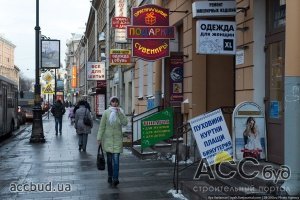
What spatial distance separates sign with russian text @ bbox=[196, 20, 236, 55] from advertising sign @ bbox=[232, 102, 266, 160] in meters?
1.82

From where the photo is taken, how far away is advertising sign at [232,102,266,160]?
8.45m

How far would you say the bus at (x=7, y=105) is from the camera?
826 inches

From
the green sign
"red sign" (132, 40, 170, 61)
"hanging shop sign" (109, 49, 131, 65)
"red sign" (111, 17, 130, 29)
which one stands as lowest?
the green sign

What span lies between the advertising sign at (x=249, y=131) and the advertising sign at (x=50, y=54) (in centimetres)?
1515

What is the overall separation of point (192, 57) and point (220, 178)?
5164 millimetres

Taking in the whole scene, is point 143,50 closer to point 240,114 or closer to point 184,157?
point 184,157

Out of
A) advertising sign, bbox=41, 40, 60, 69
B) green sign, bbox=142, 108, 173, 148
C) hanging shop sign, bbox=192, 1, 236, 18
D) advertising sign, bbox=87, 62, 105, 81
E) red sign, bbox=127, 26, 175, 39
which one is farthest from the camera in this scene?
advertising sign, bbox=87, 62, 105, 81

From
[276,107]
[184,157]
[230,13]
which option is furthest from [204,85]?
[276,107]

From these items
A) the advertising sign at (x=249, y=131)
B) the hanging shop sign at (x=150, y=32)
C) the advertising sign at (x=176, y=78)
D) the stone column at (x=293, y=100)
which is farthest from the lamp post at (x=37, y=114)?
the stone column at (x=293, y=100)

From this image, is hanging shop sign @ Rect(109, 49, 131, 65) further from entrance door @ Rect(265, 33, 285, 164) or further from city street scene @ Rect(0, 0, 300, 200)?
entrance door @ Rect(265, 33, 285, 164)

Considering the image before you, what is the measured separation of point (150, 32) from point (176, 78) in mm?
1685

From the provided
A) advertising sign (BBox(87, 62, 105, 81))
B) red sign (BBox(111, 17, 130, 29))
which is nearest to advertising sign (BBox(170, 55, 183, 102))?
red sign (BBox(111, 17, 130, 29))

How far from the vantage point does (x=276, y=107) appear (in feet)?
29.4

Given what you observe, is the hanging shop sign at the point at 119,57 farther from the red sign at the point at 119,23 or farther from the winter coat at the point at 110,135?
the winter coat at the point at 110,135
